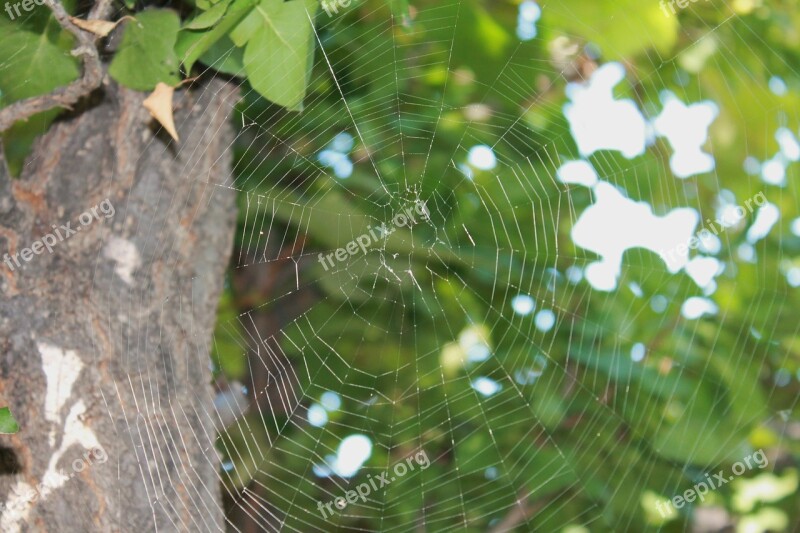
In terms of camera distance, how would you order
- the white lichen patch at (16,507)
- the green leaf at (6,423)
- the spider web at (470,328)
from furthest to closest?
the spider web at (470,328)
the white lichen patch at (16,507)
the green leaf at (6,423)

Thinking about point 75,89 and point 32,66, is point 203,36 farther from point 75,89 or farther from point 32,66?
point 32,66

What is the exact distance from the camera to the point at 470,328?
2479mm

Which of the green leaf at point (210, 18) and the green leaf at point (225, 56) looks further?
the green leaf at point (225, 56)

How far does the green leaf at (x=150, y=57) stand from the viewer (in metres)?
1.31

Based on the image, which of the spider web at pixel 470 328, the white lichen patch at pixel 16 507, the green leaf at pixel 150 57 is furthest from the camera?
the spider web at pixel 470 328

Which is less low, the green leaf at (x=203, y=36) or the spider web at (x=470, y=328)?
the green leaf at (x=203, y=36)

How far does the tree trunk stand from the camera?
1.21 meters

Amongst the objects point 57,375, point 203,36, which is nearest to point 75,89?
point 203,36

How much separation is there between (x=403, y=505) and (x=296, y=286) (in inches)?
34.2

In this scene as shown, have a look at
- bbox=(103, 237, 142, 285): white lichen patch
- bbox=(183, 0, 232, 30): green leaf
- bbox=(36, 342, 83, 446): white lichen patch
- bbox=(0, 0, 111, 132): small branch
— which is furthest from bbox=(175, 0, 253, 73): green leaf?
bbox=(36, 342, 83, 446): white lichen patch

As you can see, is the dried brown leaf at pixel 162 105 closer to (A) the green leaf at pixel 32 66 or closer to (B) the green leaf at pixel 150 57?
(B) the green leaf at pixel 150 57

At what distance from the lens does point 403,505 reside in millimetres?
2535

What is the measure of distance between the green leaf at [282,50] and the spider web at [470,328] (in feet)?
2.83

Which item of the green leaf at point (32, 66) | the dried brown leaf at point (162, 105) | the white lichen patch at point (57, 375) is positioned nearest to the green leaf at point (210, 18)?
the dried brown leaf at point (162, 105)
